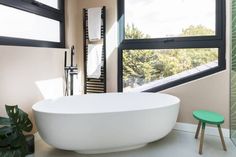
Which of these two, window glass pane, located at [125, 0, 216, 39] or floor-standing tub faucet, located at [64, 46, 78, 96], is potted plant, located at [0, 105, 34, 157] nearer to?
floor-standing tub faucet, located at [64, 46, 78, 96]

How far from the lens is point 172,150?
8.16 feet

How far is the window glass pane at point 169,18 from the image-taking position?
3078 millimetres

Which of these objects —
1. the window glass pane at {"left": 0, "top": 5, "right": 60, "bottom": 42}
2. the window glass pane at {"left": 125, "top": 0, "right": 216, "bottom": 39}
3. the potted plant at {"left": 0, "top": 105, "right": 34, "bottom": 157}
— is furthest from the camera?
the window glass pane at {"left": 125, "top": 0, "right": 216, "bottom": 39}

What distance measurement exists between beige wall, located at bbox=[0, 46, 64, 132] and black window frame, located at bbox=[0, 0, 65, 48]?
14cm

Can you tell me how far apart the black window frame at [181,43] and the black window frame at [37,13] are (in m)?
0.96

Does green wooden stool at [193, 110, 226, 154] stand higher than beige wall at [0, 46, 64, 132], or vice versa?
beige wall at [0, 46, 64, 132]

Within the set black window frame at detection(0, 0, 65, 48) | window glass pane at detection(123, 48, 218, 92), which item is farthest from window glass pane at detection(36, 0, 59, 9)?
window glass pane at detection(123, 48, 218, 92)

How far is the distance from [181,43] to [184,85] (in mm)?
640

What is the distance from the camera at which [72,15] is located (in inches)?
143

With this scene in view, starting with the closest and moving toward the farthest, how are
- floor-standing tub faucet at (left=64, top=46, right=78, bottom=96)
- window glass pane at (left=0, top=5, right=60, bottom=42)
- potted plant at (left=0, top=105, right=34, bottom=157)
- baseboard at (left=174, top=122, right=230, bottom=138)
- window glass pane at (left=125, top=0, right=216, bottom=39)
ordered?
potted plant at (left=0, top=105, right=34, bottom=157), window glass pane at (left=0, top=5, right=60, bottom=42), baseboard at (left=174, top=122, right=230, bottom=138), window glass pane at (left=125, top=0, right=216, bottom=39), floor-standing tub faucet at (left=64, top=46, right=78, bottom=96)

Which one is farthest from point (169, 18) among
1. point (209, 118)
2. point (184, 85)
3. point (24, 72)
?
point (24, 72)

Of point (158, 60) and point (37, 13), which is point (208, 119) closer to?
point (158, 60)

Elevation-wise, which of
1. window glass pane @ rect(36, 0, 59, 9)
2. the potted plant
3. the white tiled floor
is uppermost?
window glass pane @ rect(36, 0, 59, 9)

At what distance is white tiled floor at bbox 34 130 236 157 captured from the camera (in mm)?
2361
